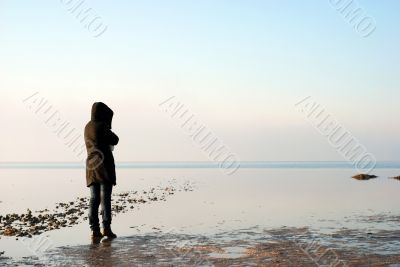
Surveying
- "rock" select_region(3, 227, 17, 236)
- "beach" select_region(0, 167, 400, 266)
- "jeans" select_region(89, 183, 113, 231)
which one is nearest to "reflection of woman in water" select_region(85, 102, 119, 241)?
"jeans" select_region(89, 183, 113, 231)

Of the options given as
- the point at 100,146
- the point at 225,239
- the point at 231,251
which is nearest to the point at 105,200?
the point at 100,146

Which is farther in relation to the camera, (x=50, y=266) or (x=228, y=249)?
(x=228, y=249)

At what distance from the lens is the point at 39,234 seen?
14031mm

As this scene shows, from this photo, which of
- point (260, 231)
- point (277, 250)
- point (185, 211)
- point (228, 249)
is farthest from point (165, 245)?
point (185, 211)

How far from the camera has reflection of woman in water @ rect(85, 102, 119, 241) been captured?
43.2 ft

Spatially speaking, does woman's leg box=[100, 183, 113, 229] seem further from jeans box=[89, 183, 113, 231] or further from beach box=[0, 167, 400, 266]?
beach box=[0, 167, 400, 266]

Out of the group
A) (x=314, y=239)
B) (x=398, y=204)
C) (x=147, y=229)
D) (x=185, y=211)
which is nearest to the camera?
(x=314, y=239)

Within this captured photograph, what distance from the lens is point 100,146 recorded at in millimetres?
13281

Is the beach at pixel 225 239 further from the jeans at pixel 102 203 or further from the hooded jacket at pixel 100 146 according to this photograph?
the hooded jacket at pixel 100 146

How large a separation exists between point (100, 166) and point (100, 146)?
0.55 metres

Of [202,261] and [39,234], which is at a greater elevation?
[39,234]

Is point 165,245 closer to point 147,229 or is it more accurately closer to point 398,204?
point 147,229

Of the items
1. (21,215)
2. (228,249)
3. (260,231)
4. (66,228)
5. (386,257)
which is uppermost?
(21,215)

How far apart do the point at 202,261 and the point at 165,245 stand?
229 cm
